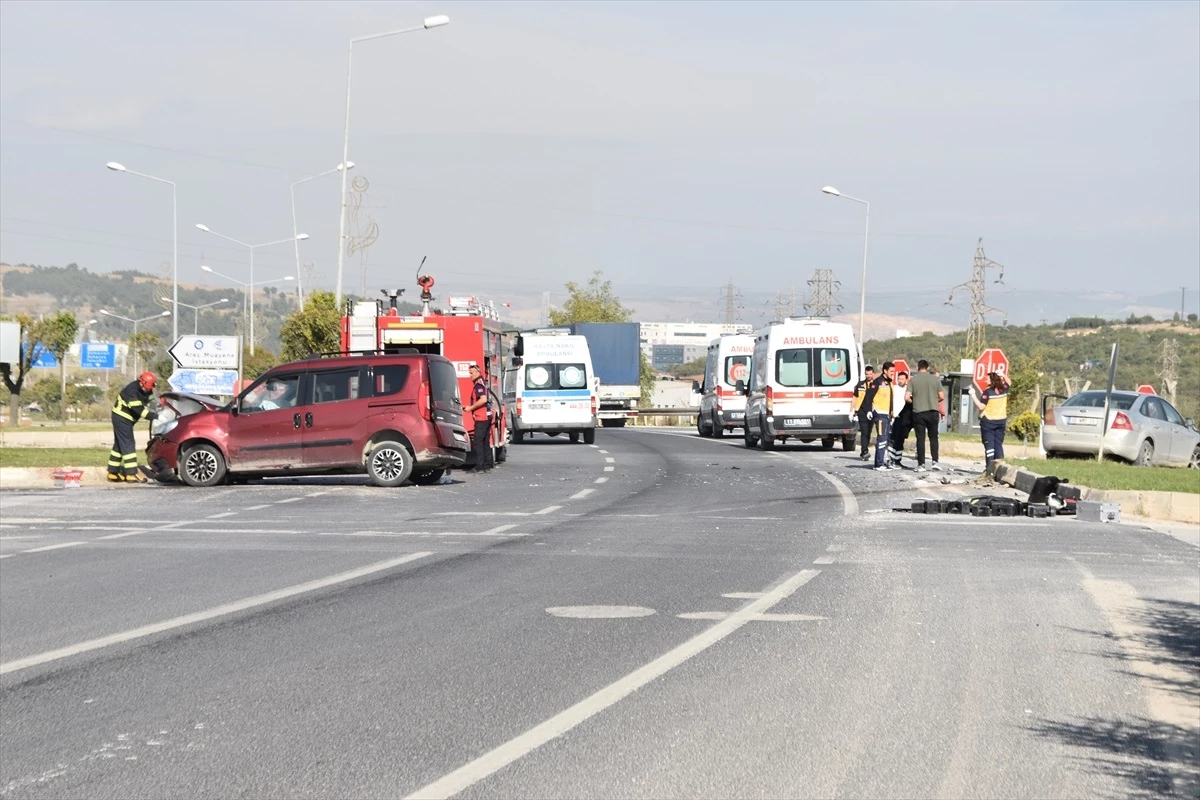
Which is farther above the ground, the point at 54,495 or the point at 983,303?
the point at 983,303

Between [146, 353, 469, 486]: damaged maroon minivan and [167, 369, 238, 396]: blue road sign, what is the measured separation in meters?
20.2

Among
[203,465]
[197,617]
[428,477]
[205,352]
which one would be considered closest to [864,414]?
[428,477]

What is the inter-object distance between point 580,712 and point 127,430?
1795cm

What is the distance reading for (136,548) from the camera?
1402 cm

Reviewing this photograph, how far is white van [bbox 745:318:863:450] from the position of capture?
3198 cm

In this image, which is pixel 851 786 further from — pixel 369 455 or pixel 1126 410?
pixel 1126 410

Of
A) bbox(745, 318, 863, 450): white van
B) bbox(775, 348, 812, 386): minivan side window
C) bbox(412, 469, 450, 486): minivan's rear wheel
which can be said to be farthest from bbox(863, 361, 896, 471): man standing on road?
bbox(412, 469, 450, 486): minivan's rear wheel

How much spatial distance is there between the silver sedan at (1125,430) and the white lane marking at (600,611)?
19099 mm

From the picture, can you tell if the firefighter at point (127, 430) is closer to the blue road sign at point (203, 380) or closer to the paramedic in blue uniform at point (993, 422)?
the paramedic in blue uniform at point (993, 422)

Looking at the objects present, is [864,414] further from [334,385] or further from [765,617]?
[765,617]

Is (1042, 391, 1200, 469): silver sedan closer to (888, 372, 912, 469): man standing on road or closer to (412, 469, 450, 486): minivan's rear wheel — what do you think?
(888, 372, 912, 469): man standing on road

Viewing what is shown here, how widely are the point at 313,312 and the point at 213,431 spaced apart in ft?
111

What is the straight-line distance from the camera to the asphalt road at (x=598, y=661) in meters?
5.98

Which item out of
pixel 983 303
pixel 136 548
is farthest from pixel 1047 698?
pixel 983 303
